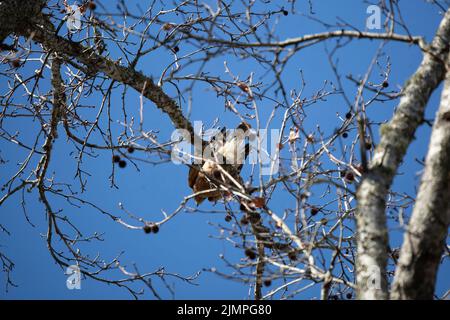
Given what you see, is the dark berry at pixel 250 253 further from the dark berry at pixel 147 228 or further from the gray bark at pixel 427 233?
the gray bark at pixel 427 233

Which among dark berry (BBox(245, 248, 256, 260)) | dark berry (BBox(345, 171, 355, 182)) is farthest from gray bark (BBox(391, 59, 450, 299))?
dark berry (BBox(345, 171, 355, 182))

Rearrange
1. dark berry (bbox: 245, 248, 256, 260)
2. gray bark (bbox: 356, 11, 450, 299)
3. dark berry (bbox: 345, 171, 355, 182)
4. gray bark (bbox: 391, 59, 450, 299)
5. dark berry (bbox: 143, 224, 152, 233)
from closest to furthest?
gray bark (bbox: 391, 59, 450, 299) < gray bark (bbox: 356, 11, 450, 299) < dark berry (bbox: 245, 248, 256, 260) < dark berry (bbox: 143, 224, 152, 233) < dark berry (bbox: 345, 171, 355, 182)

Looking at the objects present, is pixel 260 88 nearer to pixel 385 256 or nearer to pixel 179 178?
pixel 385 256

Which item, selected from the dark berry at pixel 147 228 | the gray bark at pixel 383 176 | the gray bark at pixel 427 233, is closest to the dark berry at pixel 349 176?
the gray bark at pixel 383 176

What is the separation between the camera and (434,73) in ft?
9.83

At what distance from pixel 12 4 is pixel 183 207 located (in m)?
2.07

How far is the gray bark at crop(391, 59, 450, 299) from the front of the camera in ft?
8.16

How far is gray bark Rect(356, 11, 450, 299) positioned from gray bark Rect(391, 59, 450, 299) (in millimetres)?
116

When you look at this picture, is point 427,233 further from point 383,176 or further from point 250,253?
point 250,253

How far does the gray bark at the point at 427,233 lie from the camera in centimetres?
249

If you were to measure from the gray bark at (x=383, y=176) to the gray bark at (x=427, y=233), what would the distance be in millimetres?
116

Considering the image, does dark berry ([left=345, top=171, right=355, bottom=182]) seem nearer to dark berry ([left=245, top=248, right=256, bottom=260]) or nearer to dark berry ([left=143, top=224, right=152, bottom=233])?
dark berry ([left=245, top=248, right=256, bottom=260])
